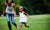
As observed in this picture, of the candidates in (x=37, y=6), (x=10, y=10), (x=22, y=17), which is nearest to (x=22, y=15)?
(x=22, y=17)

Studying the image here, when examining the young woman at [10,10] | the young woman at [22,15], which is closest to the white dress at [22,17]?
the young woman at [22,15]

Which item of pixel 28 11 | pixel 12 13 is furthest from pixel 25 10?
pixel 12 13

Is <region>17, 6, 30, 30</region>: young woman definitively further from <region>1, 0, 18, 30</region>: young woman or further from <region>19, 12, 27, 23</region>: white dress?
<region>1, 0, 18, 30</region>: young woman

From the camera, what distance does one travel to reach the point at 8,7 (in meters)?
2.42

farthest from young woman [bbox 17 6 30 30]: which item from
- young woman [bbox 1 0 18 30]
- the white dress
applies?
young woman [bbox 1 0 18 30]

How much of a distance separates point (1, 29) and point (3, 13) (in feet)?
0.98

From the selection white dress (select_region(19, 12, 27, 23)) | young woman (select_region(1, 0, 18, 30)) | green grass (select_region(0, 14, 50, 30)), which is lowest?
green grass (select_region(0, 14, 50, 30))

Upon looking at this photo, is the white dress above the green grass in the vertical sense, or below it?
above

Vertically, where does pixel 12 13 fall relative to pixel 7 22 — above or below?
above

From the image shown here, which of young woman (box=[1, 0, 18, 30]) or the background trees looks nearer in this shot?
young woman (box=[1, 0, 18, 30])

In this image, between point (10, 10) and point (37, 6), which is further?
point (37, 6)

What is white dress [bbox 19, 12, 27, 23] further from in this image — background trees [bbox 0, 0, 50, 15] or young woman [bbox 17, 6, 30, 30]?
background trees [bbox 0, 0, 50, 15]

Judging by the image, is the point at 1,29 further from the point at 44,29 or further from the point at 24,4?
the point at 44,29

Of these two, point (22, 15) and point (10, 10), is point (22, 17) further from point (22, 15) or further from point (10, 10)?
point (10, 10)
